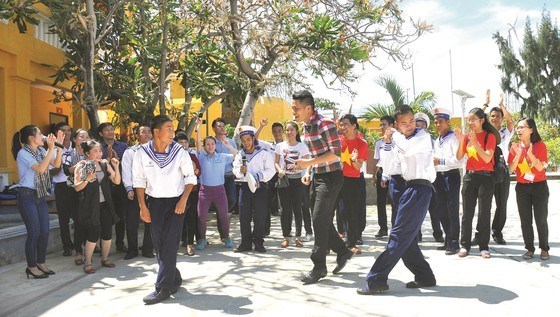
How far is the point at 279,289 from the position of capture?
4.83 meters

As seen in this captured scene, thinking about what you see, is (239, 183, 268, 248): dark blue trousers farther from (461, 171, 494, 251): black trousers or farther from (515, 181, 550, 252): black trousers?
(515, 181, 550, 252): black trousers

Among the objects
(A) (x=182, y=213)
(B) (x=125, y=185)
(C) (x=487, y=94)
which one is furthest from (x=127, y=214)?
(C) (x=487, y=94)

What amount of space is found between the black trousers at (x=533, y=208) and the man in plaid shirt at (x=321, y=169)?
2290mm

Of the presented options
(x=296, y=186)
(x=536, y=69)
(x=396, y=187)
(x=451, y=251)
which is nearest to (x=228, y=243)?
(x=296, y=186)

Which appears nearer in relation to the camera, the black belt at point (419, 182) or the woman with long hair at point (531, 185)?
the black belt at point (419, 182)

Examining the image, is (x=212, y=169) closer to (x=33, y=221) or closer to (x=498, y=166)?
(x=33, y=221)

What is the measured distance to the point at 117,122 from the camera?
1041 cm

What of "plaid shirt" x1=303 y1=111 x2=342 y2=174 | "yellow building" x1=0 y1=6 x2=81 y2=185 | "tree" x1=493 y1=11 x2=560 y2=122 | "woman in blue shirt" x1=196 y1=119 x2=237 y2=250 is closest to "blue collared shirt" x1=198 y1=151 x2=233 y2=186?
"woman in blue shirt" x1=196 y1=119 x2=237 y2=250

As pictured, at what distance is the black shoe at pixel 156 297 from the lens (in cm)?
440

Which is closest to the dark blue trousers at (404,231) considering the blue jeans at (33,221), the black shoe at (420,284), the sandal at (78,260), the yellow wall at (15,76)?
the black shoe at (420,284)

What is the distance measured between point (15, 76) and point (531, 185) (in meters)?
9.49

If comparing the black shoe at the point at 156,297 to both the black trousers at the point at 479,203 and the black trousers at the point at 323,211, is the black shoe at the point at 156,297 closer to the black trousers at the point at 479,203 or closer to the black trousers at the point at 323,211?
the black trousers at the point at 323,211

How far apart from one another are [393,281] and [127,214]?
349 centimetres

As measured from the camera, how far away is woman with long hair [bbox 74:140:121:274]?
576 centimetres
